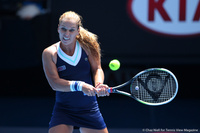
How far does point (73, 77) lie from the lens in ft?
9.73

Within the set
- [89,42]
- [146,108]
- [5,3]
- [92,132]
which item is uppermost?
[5,3]

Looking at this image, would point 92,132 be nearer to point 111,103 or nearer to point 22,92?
point 111,103

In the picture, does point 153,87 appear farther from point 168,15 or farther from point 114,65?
point 168,15

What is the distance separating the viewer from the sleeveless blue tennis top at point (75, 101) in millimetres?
2918

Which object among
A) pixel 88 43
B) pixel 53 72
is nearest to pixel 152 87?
pixel 88 43

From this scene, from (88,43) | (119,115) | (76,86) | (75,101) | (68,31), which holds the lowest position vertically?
(119,115)

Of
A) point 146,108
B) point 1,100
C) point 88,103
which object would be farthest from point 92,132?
point 1,100

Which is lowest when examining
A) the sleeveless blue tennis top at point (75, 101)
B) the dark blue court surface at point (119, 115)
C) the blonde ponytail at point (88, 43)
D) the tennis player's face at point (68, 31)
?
the dark blue court surface at point (119, 115)

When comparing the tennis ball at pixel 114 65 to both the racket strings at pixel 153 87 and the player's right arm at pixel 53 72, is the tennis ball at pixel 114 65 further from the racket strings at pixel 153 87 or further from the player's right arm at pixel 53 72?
the player's right arm at pixel 53 72

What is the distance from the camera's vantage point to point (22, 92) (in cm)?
731

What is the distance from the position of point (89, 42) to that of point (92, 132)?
725 millimetres

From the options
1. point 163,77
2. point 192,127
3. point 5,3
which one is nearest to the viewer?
point 163,77

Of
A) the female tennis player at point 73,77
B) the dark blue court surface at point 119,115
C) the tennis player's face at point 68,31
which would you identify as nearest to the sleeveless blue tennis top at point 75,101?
the female tennis player at point 73,77

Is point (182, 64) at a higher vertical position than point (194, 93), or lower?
higher
